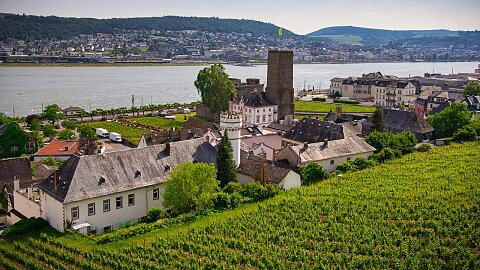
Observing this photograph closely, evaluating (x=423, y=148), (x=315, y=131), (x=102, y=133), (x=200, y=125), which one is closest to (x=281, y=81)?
(x=200, y=125)

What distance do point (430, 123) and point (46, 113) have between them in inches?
1656

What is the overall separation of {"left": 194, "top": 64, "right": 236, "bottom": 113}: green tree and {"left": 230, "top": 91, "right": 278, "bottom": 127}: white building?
213cm

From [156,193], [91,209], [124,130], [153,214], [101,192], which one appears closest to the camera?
[91,209]

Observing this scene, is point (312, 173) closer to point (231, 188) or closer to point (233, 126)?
point (233, 126)

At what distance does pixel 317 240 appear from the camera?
20.5m

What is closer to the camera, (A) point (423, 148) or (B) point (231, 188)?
(B) point (231, 188)

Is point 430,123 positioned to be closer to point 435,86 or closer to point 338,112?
point 338,112

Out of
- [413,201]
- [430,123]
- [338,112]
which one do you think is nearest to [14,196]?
[413,201]

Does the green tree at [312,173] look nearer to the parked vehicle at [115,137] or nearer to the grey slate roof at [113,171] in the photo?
the grey slate roof at [113,171]

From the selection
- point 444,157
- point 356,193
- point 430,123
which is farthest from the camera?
point 430,123

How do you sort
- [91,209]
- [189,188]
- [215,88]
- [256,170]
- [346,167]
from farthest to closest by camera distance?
[215,88]
[346,167]
[256,170]
[189,188]
[91,209]

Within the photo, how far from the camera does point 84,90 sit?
95.9 meters

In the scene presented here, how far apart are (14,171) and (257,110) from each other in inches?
1229

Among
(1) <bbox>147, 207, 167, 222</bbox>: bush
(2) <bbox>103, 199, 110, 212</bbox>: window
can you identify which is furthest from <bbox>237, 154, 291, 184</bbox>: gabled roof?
(2) <bbox>103, 199, 110, 212</bbox>: window
